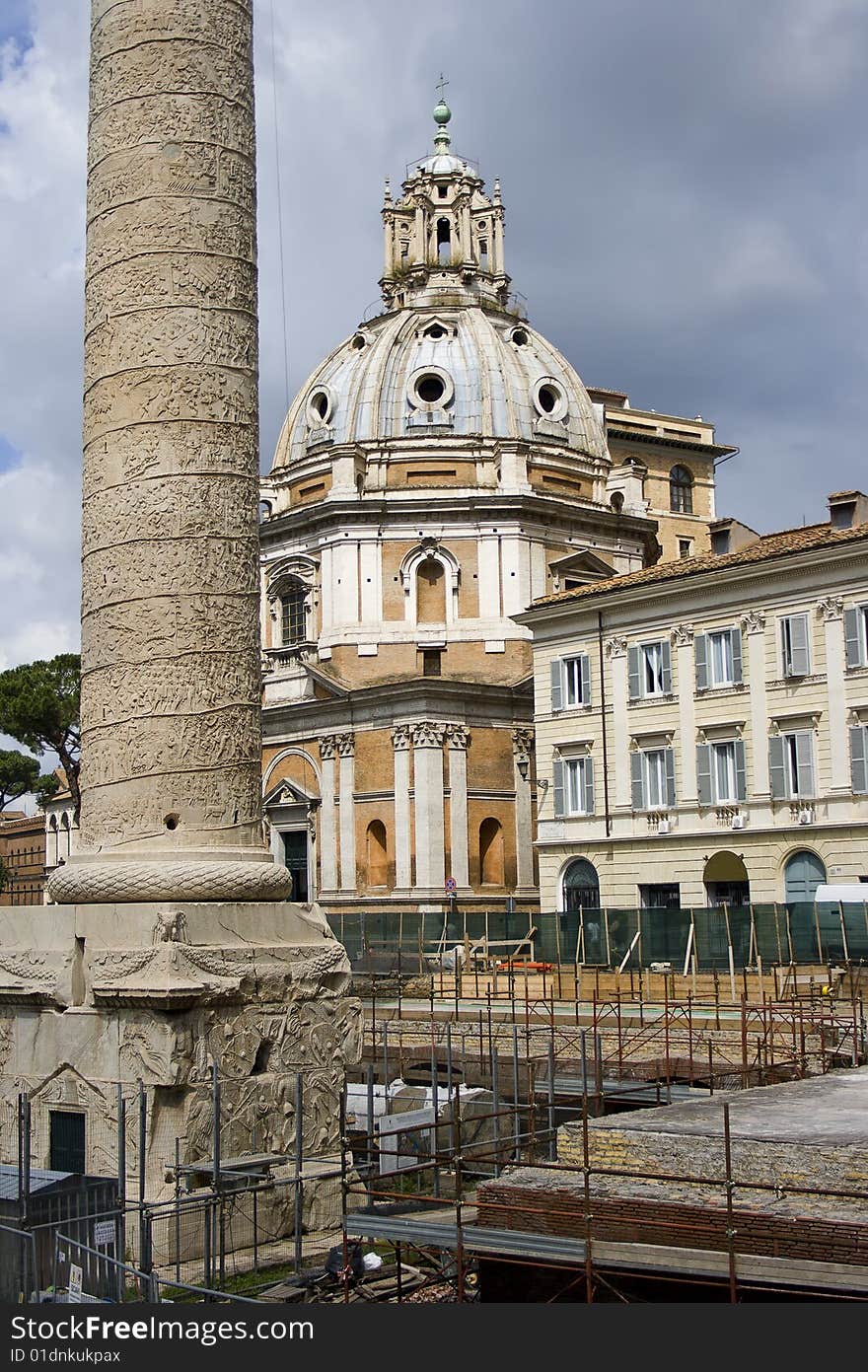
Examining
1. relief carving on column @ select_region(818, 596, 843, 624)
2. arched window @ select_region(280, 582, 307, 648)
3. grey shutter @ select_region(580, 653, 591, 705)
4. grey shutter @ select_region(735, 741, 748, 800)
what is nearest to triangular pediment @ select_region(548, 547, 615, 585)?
arched window @ select_region(280, 582, 307, 648)

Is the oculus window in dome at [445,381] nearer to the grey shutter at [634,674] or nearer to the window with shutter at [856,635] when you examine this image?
the grey shutter at [634,674]

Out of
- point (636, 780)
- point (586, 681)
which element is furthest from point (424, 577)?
point (636, 780)

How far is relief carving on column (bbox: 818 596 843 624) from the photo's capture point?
35906mm

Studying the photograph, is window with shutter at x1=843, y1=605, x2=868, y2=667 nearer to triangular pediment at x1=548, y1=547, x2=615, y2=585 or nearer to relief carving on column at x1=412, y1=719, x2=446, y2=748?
relief carving on column at x1=412, y1=719, x2=446, y2=748

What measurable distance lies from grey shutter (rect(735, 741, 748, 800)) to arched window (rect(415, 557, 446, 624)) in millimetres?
17868

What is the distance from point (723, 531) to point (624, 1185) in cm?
3330

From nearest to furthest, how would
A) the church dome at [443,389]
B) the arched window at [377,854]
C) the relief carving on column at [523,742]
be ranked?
the arched window at [377,854]
the relief carving on column at [523,742]
the church dome at [443,389]

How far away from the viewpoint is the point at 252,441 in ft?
53.9

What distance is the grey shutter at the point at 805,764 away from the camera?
36219 mm

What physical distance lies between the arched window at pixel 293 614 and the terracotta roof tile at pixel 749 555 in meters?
14.3

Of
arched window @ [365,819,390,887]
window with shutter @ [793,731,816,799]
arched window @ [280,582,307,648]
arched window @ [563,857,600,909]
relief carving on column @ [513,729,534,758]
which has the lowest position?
arched window @ [563,857,600,909]

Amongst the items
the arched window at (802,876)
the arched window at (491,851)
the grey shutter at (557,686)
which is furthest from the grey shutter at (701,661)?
the arched window at (491,851)

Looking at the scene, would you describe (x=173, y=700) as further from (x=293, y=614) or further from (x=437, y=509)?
(x=293, y=614)

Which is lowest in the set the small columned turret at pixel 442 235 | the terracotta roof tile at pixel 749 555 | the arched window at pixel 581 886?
the arched window at pixel 581 886
